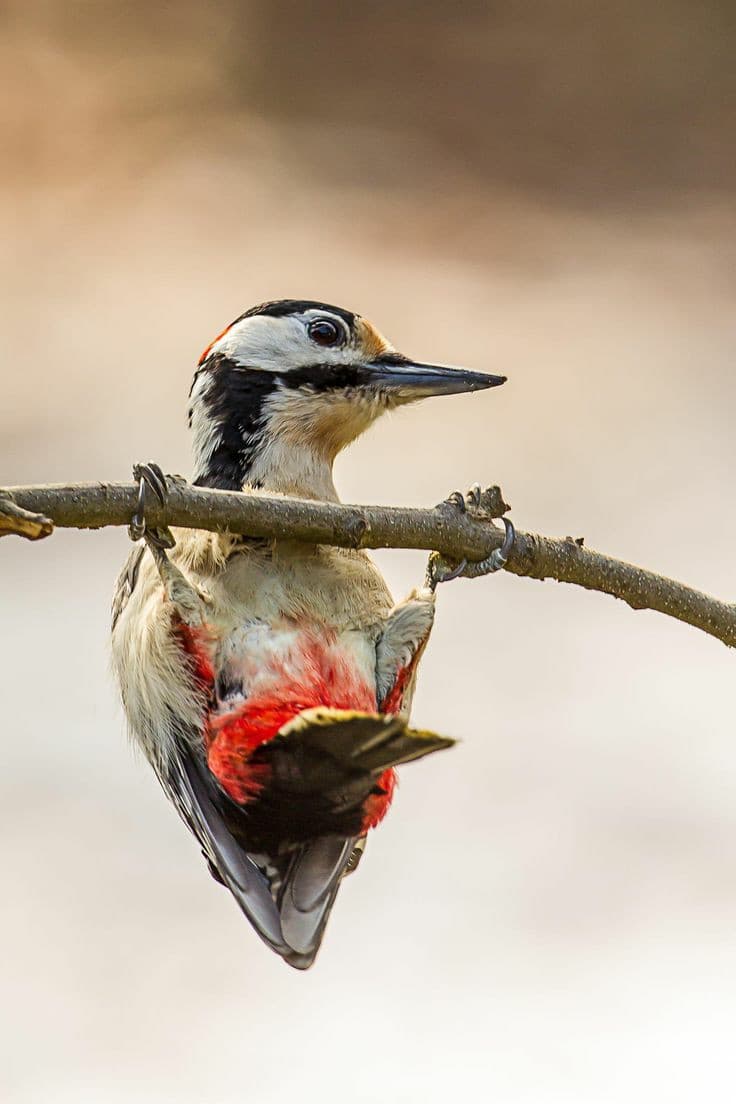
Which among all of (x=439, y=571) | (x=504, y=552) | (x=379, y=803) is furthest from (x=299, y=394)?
(x=379, y=803)

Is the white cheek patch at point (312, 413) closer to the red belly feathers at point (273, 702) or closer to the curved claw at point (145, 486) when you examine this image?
the red belly feathers at point (273, 702)

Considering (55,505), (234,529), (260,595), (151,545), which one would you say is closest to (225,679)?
(260,595)

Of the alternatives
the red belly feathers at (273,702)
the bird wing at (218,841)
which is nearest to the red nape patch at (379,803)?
the red belly feathers at (273,702)

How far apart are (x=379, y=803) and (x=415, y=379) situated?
613mm

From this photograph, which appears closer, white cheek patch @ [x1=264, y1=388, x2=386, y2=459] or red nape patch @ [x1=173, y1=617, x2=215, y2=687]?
red nape patch @ [x1=173, y1=617, x2=215, y2=687]

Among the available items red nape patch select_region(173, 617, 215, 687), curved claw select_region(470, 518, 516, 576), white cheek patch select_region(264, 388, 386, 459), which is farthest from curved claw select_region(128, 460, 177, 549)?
white cheek patch select_region(264, 388, 386, 459)

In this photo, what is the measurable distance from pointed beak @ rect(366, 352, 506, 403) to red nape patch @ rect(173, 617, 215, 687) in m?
0.46

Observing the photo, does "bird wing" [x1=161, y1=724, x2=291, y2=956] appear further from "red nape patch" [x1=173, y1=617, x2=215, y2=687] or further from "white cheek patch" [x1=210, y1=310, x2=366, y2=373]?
"white cheek patch" [x1=210, y1=310, x2=366, y2=373]

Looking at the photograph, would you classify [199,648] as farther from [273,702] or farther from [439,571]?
[439,571]

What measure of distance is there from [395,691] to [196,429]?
0.51 metres

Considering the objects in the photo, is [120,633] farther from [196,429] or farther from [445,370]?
[445,370]

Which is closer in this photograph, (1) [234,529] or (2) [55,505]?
(2) [55,505]

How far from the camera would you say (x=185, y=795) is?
177cm

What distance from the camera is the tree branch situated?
1.23m
